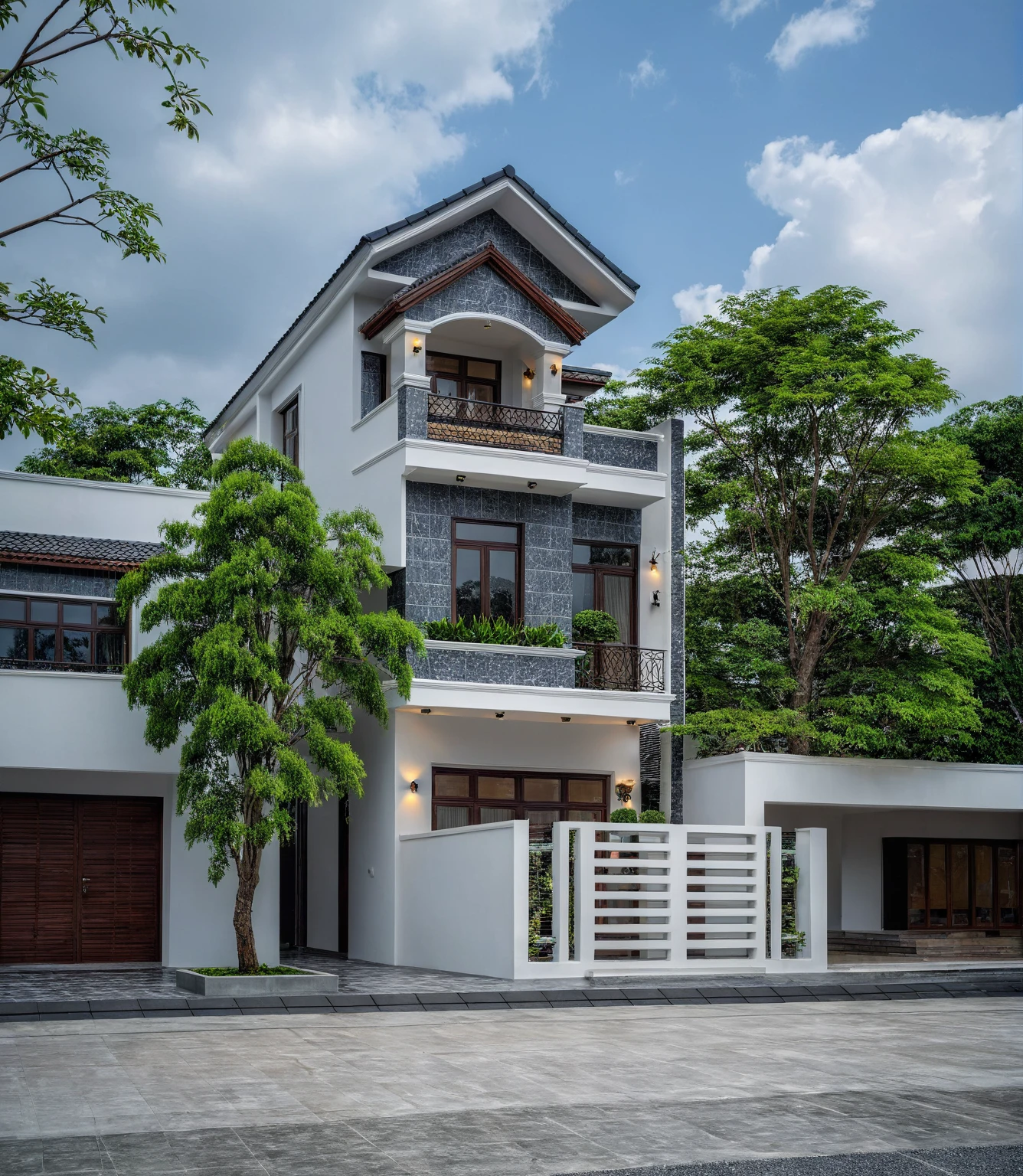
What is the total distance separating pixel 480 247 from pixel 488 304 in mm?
877

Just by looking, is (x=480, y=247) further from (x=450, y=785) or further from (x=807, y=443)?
(x=450, y=785)

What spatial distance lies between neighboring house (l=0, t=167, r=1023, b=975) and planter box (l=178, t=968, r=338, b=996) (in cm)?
250

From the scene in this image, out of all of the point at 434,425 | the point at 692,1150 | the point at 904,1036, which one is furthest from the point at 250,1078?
the point at 434,425

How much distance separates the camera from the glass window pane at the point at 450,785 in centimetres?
1900

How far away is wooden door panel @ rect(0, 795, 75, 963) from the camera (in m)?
16.7

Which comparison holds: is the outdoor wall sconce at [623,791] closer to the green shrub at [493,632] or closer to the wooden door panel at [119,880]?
the green shrub at [493,632]

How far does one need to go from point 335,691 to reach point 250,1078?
37.8ft

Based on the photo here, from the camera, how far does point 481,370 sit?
A: 20.6 meters

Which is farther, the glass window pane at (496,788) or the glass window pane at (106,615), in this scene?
the glass window pane at (496,788)

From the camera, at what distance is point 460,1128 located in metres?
7.21

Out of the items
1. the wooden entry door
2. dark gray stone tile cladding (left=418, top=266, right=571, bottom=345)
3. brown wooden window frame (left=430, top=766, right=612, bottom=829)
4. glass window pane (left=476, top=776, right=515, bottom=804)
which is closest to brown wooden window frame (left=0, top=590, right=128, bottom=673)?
the wooden entry door

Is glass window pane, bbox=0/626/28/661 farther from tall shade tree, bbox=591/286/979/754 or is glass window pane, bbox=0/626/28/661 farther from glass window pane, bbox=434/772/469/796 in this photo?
tall shade tree, bbox=591/286/979/754

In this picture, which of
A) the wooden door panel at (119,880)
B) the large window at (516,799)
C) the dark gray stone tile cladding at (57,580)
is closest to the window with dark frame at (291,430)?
the dark gray stone tile cladding at (57,580)

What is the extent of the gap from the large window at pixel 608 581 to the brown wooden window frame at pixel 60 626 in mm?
A: 6801
